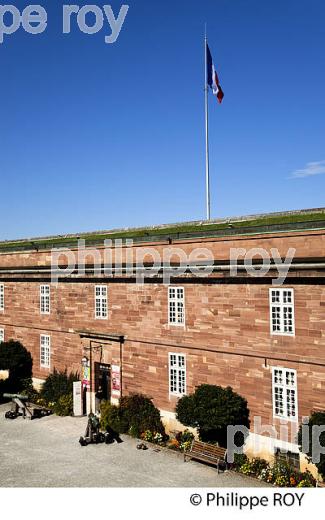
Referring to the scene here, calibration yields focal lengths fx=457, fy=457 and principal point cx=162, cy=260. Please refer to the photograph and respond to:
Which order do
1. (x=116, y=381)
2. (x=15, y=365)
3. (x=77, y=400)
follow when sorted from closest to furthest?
(x=116, y=381)
(x=77, y=400)
(x=15, y=365)

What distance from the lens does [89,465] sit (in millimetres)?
18844

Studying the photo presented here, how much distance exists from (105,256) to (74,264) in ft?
8.59

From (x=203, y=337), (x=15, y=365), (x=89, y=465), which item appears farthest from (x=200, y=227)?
(x=15, y=365)

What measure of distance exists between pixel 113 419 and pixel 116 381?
6.65 feet

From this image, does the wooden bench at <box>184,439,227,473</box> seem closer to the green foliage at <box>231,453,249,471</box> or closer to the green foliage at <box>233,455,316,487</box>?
the green foliage at <box>231,453,249,471</box>

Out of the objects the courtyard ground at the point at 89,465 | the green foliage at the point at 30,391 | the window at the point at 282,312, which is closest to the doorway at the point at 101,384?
the courtyard ground at the point at 89,465

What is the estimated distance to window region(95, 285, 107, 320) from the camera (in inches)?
998

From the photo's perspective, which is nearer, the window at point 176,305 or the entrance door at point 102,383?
the window at point 176,305

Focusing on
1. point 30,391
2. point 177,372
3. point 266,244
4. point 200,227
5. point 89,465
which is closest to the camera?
point 89,465

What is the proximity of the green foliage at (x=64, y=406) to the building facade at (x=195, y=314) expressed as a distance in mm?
1676

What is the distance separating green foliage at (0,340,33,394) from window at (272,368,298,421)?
16892 millimetres

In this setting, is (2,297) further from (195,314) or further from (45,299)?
(195,314)

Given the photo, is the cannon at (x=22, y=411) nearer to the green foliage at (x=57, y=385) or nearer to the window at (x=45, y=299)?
the green foliage at (x=57, y=385)

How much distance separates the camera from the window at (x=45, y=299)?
28.7 meters
